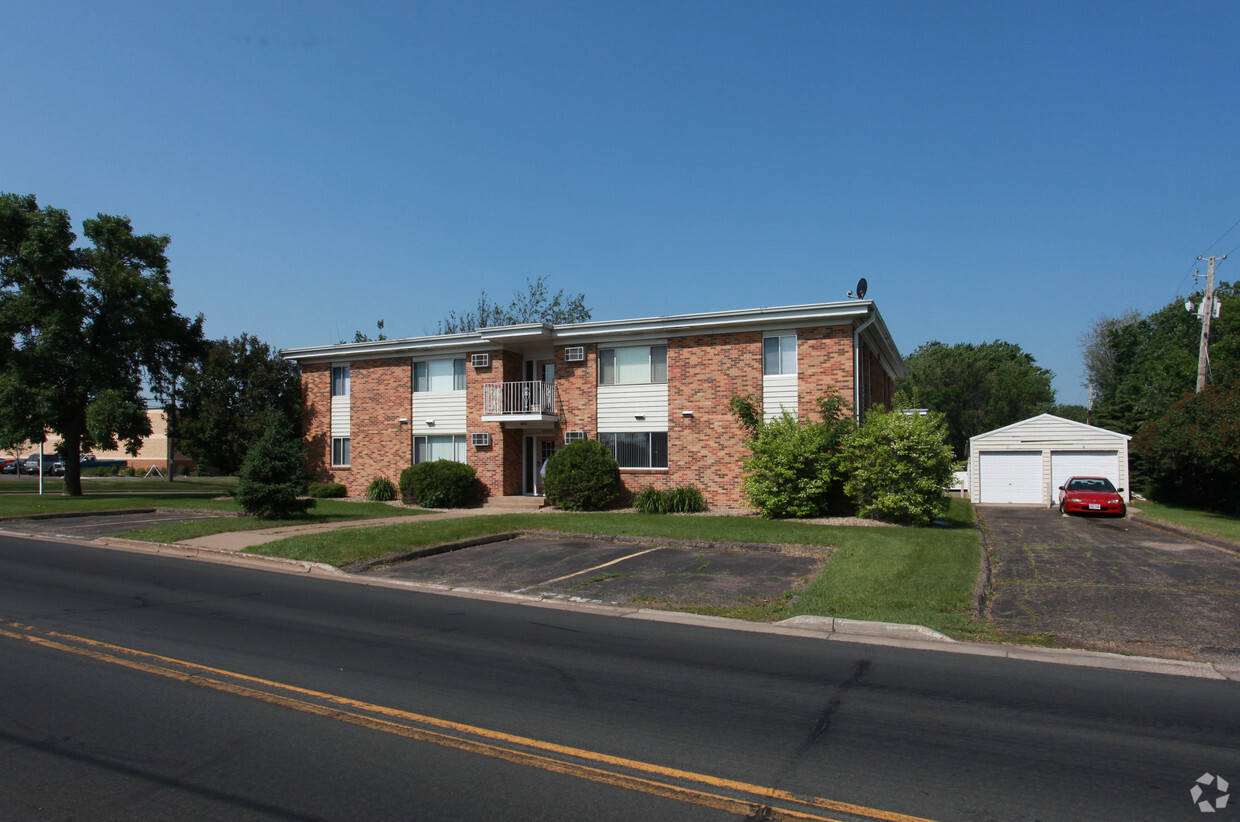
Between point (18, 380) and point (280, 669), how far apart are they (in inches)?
1079

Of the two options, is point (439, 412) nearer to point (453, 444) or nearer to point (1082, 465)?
point (453, 444)

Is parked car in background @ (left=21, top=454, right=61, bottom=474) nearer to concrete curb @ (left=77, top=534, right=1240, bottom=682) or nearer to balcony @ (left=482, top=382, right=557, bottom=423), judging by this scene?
balcony @ (left=482, top=382, right=557, bottom=423)

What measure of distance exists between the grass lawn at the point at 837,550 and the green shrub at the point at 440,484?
223 inches

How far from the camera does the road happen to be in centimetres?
414

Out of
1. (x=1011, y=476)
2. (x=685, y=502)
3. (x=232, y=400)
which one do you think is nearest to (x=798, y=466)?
(x=685, y=502)

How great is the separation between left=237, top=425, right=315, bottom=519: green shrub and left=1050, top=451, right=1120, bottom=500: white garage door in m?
28.0

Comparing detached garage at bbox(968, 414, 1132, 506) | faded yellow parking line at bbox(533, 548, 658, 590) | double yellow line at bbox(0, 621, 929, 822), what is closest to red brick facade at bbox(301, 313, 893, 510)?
detached garage at bbox(968, 414, 1132, 506)

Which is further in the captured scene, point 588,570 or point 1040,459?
point 1040,459

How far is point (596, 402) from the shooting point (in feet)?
81.9

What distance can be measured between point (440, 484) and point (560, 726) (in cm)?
2024

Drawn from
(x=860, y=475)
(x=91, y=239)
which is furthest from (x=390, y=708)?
(x=91, y=239)

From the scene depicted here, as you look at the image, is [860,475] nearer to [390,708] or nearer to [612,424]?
[612,424]

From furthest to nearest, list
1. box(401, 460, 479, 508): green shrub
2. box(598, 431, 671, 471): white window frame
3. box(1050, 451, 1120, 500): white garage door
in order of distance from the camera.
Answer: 1. box(1050, 451, 1120, 500): white garage door
2. box(401, 460, 479, 508): green shrub
3. box(598, 431, 671, 471): white window frame

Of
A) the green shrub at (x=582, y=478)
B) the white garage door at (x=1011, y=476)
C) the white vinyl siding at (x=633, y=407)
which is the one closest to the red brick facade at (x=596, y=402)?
the white vinyl siding at (x=633, y=407)
